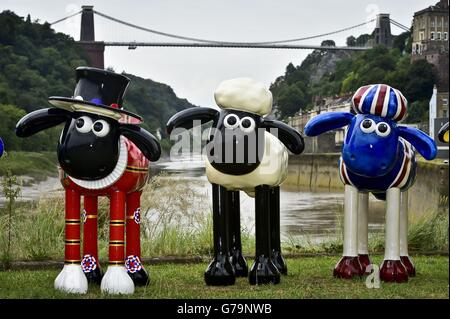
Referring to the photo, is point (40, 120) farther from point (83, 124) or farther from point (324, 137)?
point (324, 137)

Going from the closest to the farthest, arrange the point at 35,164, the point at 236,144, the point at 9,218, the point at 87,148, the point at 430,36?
the point at 87,148 → the point at 236,144 → the point at 9,218 → the point at 35,164 → the point at 430,36

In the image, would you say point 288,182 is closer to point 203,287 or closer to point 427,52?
point 427,52

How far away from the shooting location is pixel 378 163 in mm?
6020

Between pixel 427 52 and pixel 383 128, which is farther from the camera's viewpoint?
pixel 427 52

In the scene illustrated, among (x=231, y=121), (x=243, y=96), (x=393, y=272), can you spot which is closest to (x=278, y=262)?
(x=393, y=272)

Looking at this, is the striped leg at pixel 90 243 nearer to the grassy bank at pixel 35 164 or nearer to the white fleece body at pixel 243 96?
the white fleece body at pixel 243 96

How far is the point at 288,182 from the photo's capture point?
4834 centimetres

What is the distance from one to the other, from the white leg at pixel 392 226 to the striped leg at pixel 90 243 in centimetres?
217

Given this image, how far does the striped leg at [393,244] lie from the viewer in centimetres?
617

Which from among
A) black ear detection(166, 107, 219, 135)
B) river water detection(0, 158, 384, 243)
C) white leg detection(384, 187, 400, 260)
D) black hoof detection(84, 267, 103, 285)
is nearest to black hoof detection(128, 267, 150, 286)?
black hoof detection(84, 267, 103, 285)

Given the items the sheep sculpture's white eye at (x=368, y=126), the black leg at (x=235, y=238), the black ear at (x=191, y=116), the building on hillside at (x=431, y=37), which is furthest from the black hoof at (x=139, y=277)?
the building on hillside at (x=431, y=37)

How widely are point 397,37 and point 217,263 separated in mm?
77846

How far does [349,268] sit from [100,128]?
2.21 m
